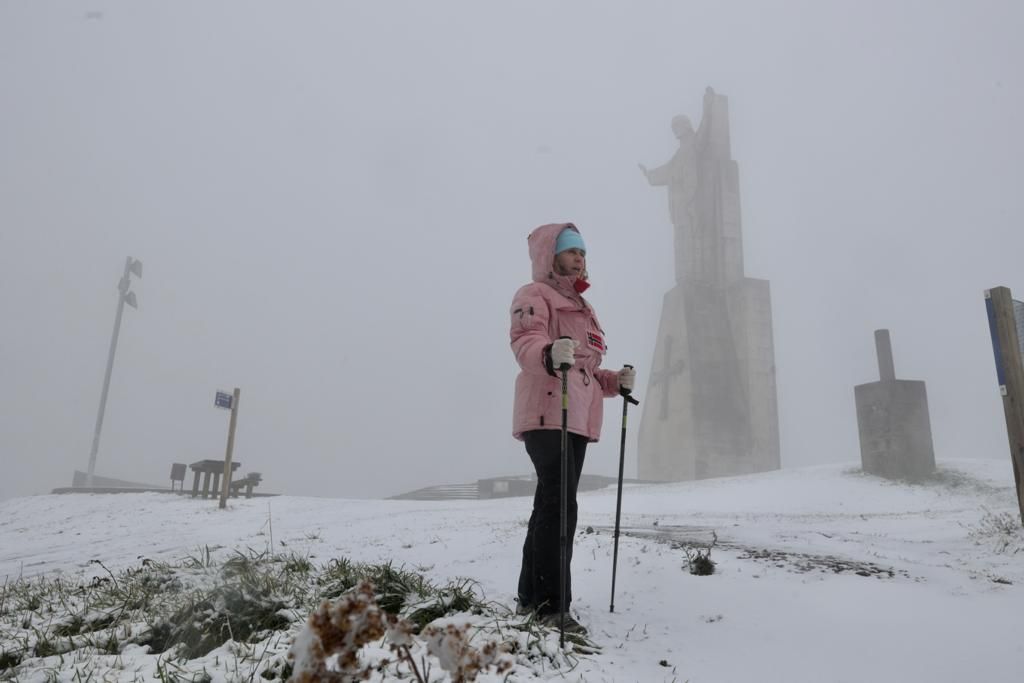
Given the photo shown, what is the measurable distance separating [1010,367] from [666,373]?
21.1m

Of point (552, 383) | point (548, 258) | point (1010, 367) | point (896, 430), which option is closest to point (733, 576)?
point (552, 383)

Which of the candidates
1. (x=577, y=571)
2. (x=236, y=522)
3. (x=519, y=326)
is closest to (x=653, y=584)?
(x=577, y=571)

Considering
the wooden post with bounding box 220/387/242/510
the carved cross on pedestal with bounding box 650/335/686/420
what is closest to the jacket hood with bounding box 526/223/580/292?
the wooden post with bounding box 220/387/242/510

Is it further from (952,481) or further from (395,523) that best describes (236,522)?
(952,481)

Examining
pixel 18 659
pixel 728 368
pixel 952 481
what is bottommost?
pixel 18 659

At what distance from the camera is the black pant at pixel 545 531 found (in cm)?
367

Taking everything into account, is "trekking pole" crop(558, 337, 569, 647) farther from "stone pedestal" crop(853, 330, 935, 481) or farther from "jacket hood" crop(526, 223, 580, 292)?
"stone pedestal" crop(853, 330, 935, 481)

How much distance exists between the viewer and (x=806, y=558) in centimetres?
523

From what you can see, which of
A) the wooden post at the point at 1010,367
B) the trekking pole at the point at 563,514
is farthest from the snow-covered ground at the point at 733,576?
the wooden post at the point at 1010,367

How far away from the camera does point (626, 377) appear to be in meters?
4.25

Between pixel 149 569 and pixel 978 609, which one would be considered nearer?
pixel 978 609

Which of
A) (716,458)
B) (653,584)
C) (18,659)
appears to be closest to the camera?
(18,659)

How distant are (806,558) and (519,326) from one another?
121 inches

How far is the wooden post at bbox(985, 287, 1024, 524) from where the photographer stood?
6.83 meters
